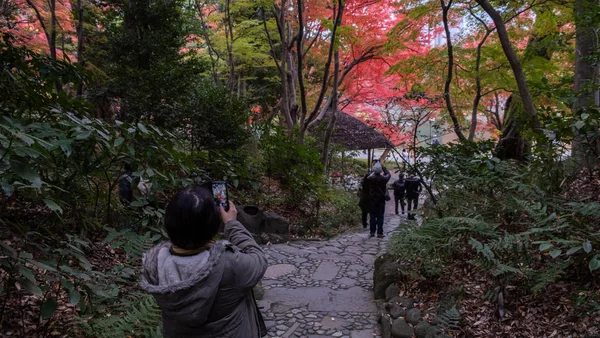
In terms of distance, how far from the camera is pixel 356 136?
15469mm

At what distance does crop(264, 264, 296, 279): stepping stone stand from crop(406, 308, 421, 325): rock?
7.95ft

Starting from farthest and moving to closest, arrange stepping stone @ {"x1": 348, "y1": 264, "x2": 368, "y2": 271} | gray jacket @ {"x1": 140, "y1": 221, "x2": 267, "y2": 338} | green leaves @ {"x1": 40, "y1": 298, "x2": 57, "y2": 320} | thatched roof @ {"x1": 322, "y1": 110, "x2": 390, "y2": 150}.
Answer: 1. thatched roof @ {"x1": 322, "y1": 110, "x2": 390, "y2": 150}
2. stepping stone @ {"x1": 348, "y1": 264, "x2": 368, "y2": 271}
3. green leaves @ {"x1": 40, "y1": 298, "x2": 57, "y2": 320}
4. gray jacket @ {"x1": 140, "y1": 221, "x2": 267, "y2": 338}

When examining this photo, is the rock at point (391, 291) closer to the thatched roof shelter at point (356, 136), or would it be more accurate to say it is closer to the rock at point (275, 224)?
the rock at point (275, 224)

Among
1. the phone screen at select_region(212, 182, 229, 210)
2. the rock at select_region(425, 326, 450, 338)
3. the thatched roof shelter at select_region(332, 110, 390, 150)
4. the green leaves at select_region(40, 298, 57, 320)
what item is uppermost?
the thatched roof shelter at select_region(332, 110, 390, 150)

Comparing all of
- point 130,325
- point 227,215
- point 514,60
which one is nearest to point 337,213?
point 514,60

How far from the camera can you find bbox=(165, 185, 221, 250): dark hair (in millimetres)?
1497

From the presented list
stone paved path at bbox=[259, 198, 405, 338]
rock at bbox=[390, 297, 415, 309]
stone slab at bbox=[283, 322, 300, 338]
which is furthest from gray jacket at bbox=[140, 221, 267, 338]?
rock at bbox=[390, 297, 415, 309]

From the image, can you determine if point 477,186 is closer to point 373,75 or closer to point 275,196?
point 275,196

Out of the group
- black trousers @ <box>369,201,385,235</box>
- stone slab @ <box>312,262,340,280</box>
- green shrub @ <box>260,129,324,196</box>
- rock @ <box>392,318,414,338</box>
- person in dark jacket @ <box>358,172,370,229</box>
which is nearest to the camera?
rock @ <box>392,318,414,338</box>

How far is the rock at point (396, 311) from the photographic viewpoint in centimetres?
390

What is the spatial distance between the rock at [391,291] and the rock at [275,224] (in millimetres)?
3837

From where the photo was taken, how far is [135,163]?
2.16 metres

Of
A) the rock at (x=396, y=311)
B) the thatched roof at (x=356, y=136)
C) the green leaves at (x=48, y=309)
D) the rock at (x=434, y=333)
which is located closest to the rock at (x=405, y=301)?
the rock at (x=396, y=311)

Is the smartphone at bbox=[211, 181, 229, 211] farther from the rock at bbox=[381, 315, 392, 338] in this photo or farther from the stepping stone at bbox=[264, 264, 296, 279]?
the stepping stone at bbox=[264, 264, 296, 279]
